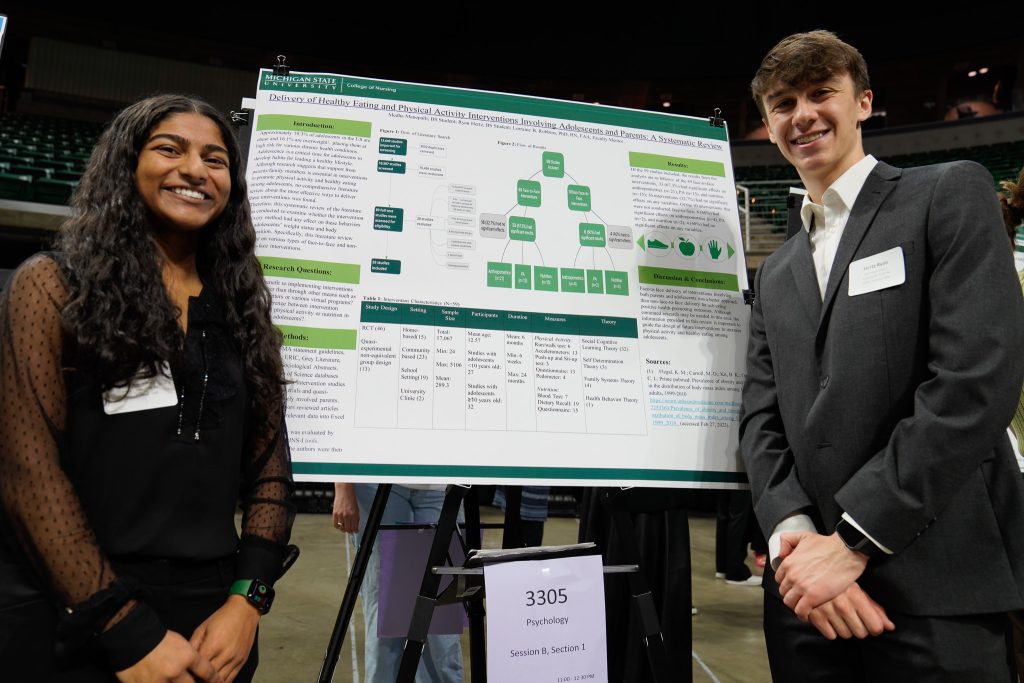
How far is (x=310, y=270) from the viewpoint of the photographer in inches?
61.5

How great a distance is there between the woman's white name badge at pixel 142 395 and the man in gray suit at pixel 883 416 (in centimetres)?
114

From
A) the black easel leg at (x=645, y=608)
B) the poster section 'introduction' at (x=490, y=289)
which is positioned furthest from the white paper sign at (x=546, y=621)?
the poster section 'introduction' at (x=490, y=289)

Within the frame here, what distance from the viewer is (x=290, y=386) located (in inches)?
59.4

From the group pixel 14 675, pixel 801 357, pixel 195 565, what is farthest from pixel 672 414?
pixel 14 675

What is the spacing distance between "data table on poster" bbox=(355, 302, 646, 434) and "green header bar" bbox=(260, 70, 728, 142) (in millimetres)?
534

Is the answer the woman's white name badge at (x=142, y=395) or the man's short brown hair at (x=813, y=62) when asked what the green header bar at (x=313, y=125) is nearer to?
the woman's white name badge at (x=142, y=395)

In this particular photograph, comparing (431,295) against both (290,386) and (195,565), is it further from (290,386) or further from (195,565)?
(195,565)

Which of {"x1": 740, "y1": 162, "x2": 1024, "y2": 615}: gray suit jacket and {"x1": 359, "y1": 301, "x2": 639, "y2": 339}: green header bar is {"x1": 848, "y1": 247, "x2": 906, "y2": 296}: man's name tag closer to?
{"x1": 740, "y1": 162, "x2": 1024, "y2": 615}: gray suit jacket

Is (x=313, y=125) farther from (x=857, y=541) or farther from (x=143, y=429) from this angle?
(x=857, y=541)

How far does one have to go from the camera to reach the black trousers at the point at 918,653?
1156 mm

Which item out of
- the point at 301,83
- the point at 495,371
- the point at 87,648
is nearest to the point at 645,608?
the point at 495,371

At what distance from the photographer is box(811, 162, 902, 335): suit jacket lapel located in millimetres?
1363

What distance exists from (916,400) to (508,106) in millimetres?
1173

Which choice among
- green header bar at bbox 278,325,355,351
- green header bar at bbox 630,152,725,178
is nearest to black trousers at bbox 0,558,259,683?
green header bar at bbox 278,325,355,351
